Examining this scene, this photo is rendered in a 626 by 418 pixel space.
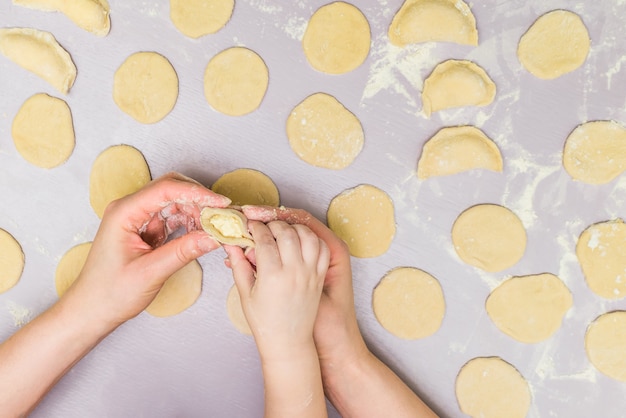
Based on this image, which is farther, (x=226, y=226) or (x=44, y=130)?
(x=44, y=130)

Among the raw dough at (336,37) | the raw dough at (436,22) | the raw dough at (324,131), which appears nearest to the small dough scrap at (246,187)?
the raw dough at (324,131)

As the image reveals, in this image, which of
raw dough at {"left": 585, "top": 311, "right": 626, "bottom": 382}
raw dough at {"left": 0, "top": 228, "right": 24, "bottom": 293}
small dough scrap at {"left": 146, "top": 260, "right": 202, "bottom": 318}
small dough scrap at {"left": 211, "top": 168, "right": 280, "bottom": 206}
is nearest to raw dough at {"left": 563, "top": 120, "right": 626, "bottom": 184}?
raw dough at {"left": 585, "top": 311, "right": 626, "bottom": 382}

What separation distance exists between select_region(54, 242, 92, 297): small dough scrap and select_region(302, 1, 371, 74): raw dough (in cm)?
43

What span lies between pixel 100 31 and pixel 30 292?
40 cm

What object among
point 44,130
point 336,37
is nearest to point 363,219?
point 336,37

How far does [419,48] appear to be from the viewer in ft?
2.77

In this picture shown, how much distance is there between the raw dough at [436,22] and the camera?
0.83m

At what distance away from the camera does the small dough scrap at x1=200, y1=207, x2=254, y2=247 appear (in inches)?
27.7

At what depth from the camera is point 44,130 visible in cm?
A: 84

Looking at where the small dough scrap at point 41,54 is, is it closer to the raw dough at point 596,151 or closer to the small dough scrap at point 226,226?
the small dough scrap at point 226,226

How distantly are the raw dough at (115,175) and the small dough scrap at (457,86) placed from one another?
1.40ft

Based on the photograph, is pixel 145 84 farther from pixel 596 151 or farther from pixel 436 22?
pixel 596 151

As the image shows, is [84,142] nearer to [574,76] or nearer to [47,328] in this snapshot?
[47,328]

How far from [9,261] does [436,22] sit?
2.34 ft
